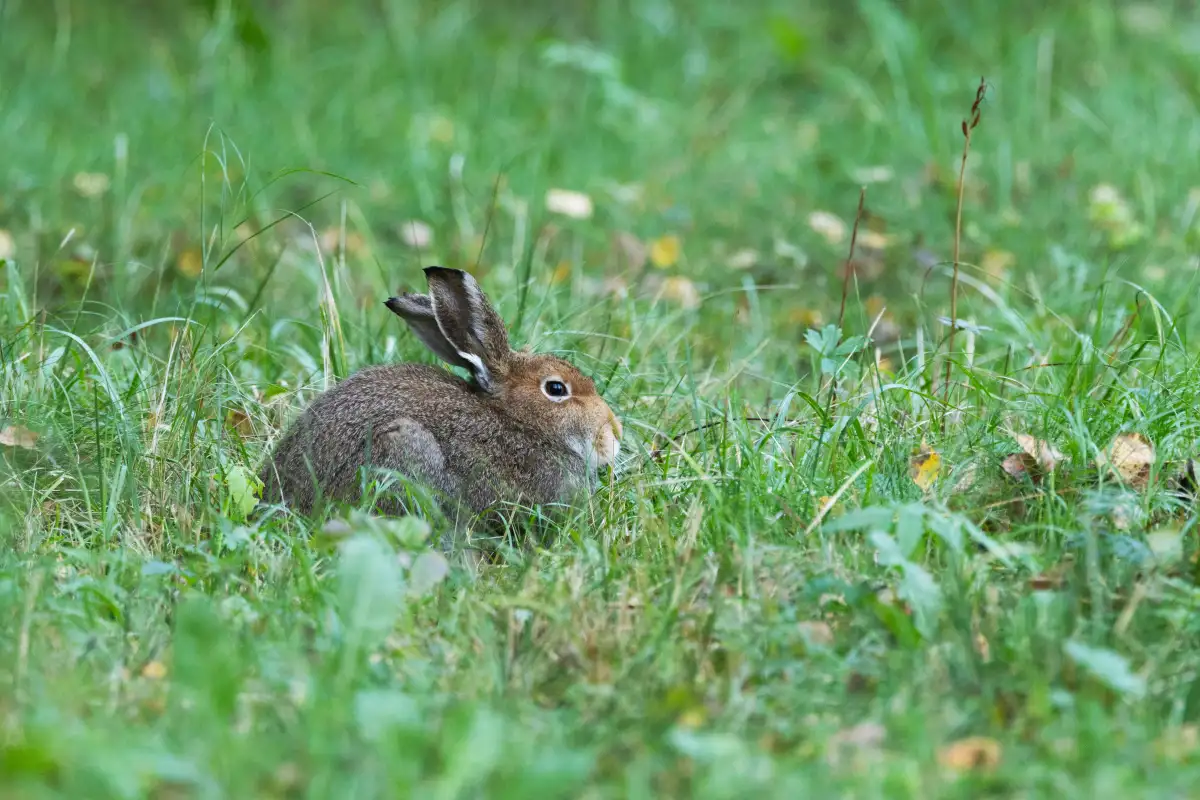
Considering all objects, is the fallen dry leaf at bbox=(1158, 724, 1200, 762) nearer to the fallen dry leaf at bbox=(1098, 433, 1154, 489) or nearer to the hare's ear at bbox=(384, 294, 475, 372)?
the fallen dry leaf at bbox=(1098, 433, 1154, 489)

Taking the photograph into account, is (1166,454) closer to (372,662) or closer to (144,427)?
(372,662)

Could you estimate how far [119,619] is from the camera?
11.3 ft

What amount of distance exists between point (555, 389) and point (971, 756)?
7.34 feet

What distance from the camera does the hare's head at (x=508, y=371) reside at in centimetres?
460

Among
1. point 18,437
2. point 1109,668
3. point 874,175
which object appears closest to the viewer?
point 1109,668

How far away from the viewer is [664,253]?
21.9ft

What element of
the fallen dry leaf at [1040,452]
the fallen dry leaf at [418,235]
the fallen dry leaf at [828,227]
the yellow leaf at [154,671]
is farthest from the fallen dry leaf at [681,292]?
the yellow leaf at [154,671]

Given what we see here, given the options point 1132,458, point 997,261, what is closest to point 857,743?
point 1132,458

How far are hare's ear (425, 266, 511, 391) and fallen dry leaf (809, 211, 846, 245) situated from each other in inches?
93.3

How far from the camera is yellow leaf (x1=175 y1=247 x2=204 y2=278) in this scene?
6.44 m

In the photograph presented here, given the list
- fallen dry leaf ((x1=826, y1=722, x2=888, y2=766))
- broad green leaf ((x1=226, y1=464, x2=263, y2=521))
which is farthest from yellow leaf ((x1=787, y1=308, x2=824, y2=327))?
fallen dry leaf ((x1=826, y1=722, x2=888, y2=766))

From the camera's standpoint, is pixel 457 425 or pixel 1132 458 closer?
pixel 1132 458

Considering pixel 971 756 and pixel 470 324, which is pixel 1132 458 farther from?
pixel 470 324

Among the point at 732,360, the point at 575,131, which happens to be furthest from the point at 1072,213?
the point at 575,131
